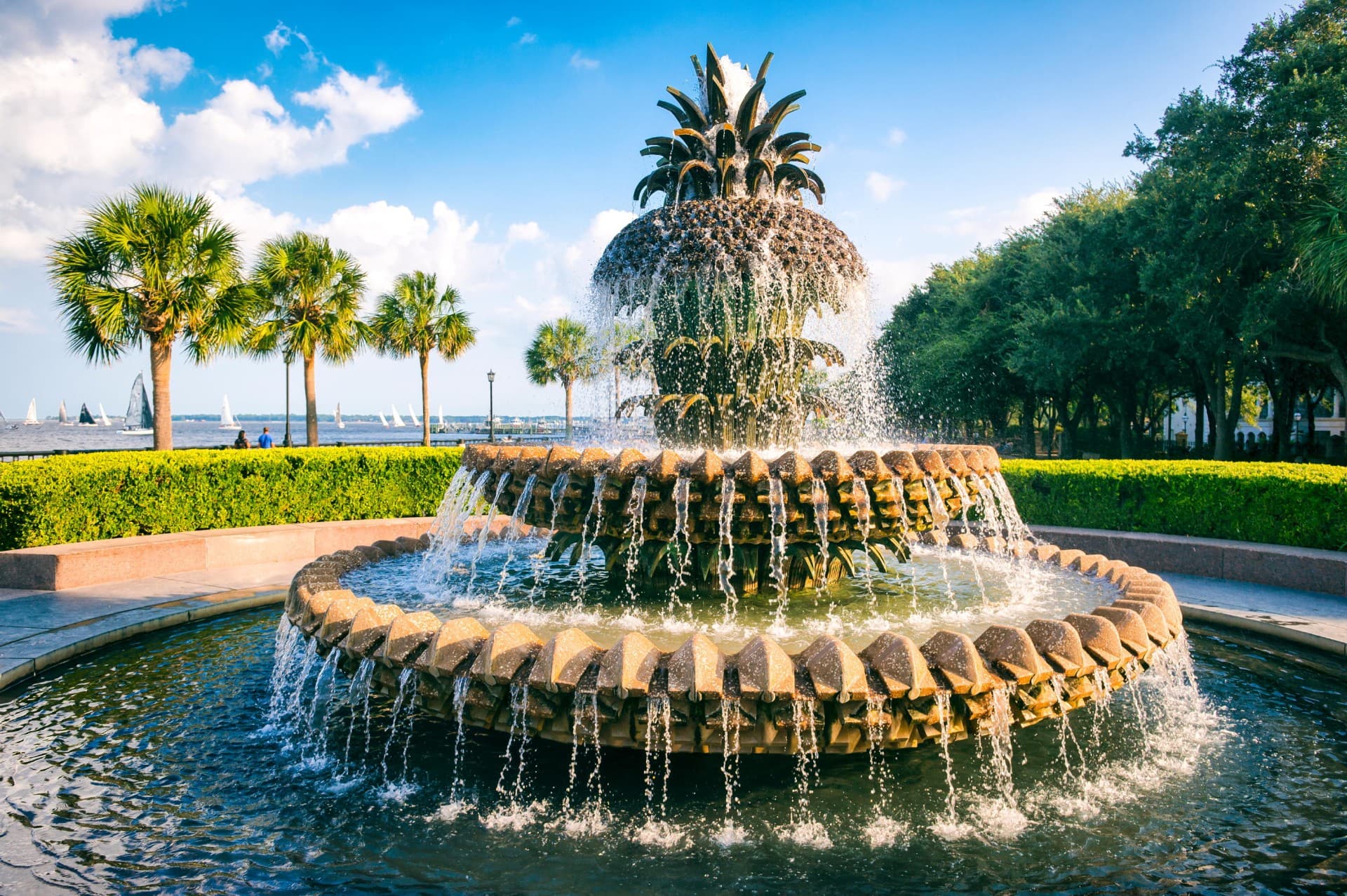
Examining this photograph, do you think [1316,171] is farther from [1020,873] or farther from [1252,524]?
[1020,873]

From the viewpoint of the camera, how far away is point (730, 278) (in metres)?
6.45

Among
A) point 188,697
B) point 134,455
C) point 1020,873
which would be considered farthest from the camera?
point 134,455

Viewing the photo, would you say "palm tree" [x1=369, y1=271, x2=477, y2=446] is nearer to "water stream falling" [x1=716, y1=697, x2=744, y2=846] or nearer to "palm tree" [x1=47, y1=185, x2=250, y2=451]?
"palm tree" [x1=47, y1=185, x2=250, y2=451]

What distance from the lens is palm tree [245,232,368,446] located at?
25578mm

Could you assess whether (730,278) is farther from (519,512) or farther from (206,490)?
(206,490)

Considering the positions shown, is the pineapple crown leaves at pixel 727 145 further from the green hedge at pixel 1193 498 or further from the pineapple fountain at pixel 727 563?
the green hedge at pixel 1193 498

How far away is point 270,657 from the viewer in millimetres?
7234

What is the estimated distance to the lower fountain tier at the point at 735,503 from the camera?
5.21 m

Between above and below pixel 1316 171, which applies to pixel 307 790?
below

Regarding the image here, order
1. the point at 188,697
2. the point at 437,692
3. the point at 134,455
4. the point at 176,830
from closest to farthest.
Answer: the point at 176,830
the point at 437,692
the point at 188,697
the point at 134,455

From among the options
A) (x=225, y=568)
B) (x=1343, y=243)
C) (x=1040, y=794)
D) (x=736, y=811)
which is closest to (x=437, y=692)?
(x=736, y=811)

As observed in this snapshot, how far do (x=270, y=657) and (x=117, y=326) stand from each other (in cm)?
1290

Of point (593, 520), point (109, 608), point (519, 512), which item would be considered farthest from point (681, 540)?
point (109, 608)

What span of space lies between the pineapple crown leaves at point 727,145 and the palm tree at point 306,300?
21.8m
